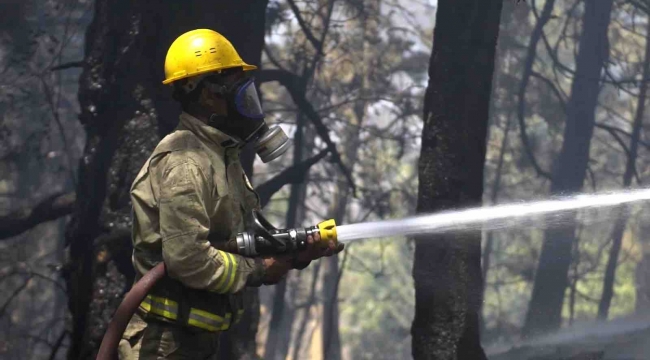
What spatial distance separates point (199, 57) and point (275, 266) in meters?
0.77

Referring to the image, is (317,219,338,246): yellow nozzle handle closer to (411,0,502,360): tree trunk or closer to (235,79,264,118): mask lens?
(235,79,264,118): mask lens

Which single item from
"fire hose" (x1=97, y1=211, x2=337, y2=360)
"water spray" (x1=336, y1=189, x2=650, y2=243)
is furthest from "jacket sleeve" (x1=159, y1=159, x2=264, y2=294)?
"water spray" (x1=336, y1=189, x2=650, y2=243)

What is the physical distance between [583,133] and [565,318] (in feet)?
4.64

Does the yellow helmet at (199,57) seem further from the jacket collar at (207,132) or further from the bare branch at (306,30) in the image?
the bare branch at (306,30)

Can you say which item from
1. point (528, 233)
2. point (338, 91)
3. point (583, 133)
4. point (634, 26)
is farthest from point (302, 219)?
point (634, 26)

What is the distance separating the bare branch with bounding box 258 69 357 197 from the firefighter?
395cm

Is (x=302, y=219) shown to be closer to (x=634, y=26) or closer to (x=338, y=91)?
(x=338, y=91)

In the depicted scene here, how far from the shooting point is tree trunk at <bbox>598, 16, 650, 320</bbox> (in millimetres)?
6406

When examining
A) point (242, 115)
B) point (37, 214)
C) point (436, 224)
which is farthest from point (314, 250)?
point (37, 214)

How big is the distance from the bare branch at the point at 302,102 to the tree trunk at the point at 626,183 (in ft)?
7.09

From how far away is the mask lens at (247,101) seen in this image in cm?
309

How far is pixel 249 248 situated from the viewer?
9.93 ft

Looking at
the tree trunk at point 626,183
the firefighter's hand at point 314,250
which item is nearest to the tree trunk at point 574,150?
the tree trunk at point 626,183

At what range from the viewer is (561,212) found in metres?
7.72
